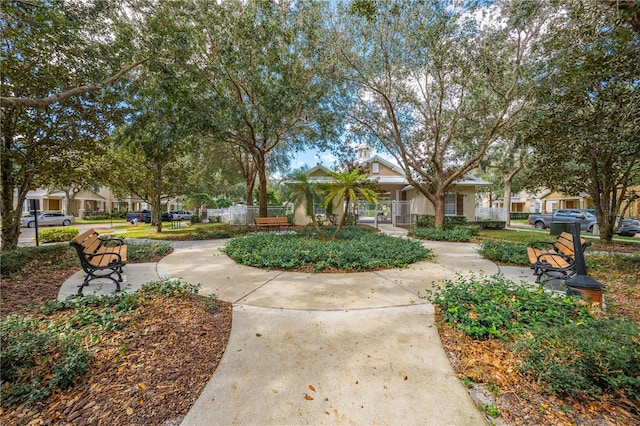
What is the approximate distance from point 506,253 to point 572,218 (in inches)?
615

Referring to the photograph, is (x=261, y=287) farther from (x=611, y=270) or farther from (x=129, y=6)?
(x=129, y=6)

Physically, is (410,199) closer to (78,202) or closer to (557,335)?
(557,335)

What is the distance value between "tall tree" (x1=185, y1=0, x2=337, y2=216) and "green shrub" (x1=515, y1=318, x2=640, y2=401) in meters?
10.4

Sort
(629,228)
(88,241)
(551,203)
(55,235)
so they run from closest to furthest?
(88,241) → (55,235) → (629,228) → (551,203)

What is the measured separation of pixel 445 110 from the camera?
525 inches

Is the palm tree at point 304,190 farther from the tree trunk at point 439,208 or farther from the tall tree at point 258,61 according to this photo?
the tree trunk at point 439,208

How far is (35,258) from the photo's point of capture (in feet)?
20.4

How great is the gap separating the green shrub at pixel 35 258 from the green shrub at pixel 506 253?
36.2 ft

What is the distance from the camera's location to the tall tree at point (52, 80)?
19.4ft

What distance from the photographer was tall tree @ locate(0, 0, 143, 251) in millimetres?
5922

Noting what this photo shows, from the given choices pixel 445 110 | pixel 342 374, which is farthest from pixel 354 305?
pixel 445 110


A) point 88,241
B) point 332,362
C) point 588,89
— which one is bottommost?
point 332,362

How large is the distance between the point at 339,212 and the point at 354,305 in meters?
14.6

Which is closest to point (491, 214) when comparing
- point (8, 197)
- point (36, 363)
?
point (36, 363)
